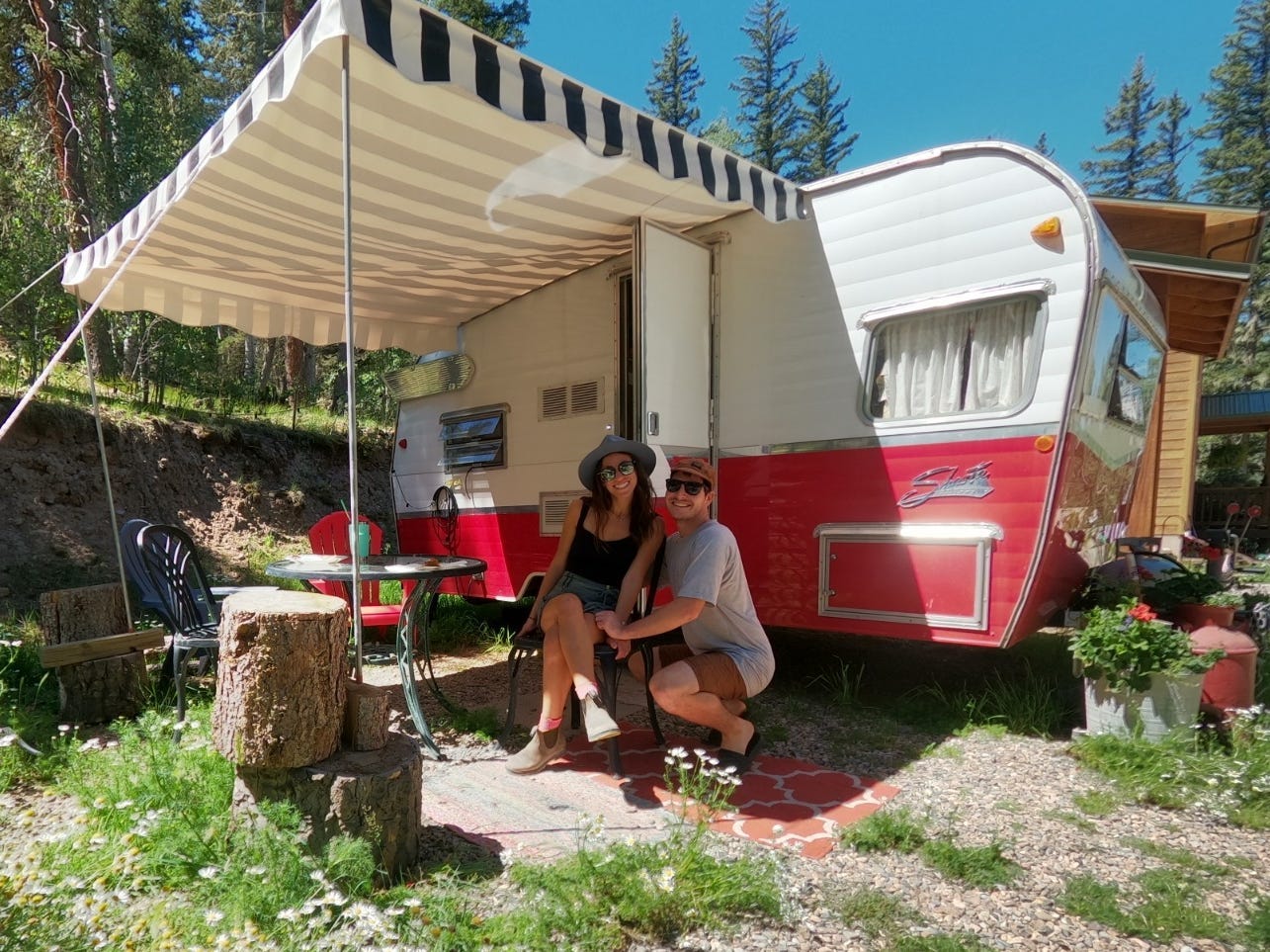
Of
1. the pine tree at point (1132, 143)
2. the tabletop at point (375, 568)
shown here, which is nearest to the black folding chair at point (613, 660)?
the tabletop at point (375, 568)

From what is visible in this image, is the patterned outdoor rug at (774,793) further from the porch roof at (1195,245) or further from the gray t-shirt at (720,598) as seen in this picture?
the porch roof at (1195,245)

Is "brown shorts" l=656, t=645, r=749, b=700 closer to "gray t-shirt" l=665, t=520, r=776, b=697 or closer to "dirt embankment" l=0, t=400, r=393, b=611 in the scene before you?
"gray t-shirt" l=665, t=520, r=776, b=697

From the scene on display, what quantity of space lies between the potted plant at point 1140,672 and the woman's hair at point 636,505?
79.5 inches

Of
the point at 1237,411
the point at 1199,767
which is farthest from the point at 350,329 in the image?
the point at 1237,411

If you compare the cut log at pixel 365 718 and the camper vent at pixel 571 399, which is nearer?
the cut log at pixel 365 718

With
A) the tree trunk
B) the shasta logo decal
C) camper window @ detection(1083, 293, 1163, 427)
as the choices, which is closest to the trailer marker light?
camper window @ detection(1083, 293, 1163, 427)

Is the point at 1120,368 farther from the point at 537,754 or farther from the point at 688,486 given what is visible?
the point at 537,754

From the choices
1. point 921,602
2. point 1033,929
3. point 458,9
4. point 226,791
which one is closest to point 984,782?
point 921,602

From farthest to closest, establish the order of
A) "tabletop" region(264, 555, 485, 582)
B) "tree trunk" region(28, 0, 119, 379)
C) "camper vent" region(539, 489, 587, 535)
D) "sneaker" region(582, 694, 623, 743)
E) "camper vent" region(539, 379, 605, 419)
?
"tree trunk" region(28, 0, 119, 379)
"camper vent" region(539, 489, 587, 535)
"camper vent" region(539, 379, 605, 419)
"tabletop" region(264, 555, 485, 582)
"sneaker" region(582, 694, 623, 743)

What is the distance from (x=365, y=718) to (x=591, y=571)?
4.18 ft

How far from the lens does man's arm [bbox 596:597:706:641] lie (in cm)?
275

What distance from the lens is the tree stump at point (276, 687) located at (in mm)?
2027

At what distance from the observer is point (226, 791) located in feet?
7.57

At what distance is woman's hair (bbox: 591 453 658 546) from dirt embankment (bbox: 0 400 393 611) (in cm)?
385
